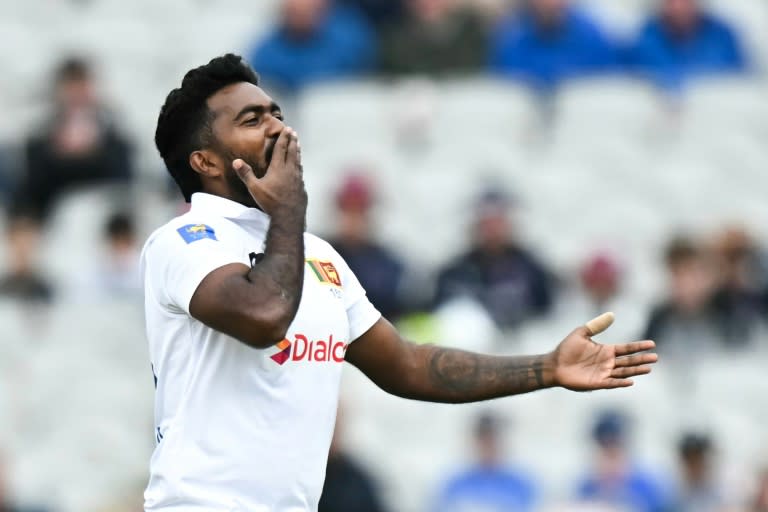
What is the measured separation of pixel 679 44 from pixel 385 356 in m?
8.56

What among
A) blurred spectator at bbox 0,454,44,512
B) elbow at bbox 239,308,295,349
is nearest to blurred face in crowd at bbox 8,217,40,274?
blurred spectator at bbox 0,454,44,512

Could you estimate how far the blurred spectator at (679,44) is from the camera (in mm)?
12922

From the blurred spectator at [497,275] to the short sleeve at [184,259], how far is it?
245 inches

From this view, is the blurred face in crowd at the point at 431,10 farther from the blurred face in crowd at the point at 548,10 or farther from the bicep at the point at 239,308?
the bicep at the point at 239,308

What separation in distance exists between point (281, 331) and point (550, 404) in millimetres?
6210

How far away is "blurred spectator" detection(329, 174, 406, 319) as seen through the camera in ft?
34.9

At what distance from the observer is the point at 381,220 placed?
1160 centimetres

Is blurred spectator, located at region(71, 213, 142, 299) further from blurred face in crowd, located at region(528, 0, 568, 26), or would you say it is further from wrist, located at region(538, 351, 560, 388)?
wrist, located at region(538, 351, 560, 388)

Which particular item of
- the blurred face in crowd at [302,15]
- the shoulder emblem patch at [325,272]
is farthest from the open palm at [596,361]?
the blurred face in crowd at [302,15]

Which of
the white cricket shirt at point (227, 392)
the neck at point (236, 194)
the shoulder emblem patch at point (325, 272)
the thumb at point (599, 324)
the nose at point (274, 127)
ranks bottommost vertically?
the white cricket shirt at point (227, 392)

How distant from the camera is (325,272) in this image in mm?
4691

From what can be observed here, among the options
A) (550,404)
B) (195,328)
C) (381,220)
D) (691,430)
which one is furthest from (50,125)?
(195,328)

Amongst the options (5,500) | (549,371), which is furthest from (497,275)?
(549,371)

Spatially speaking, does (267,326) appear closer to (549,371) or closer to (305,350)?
(305,350)
